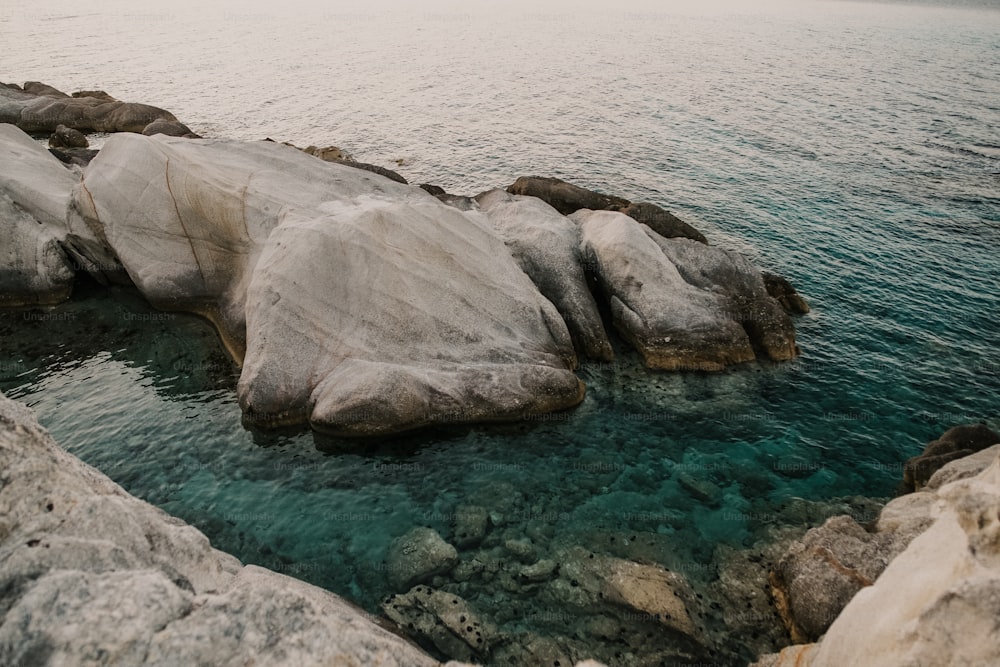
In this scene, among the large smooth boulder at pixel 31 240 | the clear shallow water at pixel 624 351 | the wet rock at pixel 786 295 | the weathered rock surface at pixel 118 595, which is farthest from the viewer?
the wet rock at pixel 786 295

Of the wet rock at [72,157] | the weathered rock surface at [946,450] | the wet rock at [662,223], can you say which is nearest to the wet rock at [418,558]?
the weathered rock surface at [946,450]

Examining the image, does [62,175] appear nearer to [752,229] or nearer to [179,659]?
[179,659]

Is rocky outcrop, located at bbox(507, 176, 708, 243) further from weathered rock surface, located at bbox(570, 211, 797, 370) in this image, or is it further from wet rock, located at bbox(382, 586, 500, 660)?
wet rock, located at bbox(382, 586, 500, 660)

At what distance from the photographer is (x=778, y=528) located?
1523 centimetres

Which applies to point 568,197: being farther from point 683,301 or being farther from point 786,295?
point 786,295

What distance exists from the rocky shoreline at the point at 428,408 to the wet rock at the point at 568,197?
222mm

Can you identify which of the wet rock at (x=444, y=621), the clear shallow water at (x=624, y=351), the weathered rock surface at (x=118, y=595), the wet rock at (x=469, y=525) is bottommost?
→ the wet rock at (x=444, y=621)

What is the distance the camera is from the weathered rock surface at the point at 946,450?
52.4 feet

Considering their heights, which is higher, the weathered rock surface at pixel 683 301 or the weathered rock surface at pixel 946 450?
the weathered rock surface at pixel 683 301

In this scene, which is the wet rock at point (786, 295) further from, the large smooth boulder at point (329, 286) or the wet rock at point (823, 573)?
the wet rock at point (823, 573)

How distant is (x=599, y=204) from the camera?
30625mm

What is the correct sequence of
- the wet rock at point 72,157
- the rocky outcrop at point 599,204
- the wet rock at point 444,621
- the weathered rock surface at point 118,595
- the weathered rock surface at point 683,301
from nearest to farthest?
the weathered rock surface at point 118,595 → the wet rock at point 444,621 → the weathered rock surface at point 683,301 → the rocky outcrop at point 599,204 → the wet rock at point 72,157

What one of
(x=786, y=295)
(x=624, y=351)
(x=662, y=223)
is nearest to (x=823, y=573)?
(x=624, y=351)

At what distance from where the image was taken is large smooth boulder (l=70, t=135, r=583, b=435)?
1800cm
